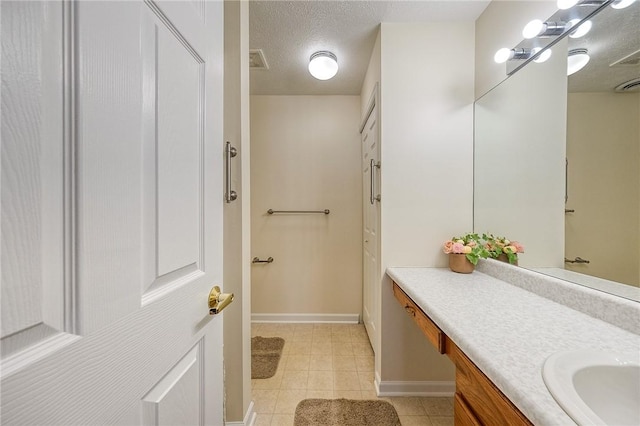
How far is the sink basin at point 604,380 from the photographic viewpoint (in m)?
0.59

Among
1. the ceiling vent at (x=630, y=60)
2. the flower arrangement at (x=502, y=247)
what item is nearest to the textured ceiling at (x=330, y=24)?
the ceiling vent at (x=630, y=60)

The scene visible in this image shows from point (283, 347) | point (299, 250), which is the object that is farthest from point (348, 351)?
point (299, 250)

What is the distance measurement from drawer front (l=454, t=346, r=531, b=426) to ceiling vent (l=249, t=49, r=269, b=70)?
217 cm

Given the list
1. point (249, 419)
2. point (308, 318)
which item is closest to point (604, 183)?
point (249, 419)

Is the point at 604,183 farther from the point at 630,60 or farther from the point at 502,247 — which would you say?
the point at 502,247

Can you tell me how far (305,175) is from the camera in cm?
276

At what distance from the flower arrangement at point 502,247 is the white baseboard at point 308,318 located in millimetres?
1611

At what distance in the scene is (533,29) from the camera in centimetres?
119

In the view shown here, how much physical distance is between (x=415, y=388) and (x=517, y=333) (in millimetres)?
1178

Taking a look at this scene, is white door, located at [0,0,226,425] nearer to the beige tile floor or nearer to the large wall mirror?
the beige tile floor

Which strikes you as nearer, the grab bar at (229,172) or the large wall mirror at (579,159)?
the large wall mirror at (579,159)

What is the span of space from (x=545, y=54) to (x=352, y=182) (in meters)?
1.75

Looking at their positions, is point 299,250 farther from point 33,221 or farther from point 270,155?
point 33,221

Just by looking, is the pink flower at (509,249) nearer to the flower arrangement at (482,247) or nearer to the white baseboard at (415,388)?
the flower arrangement at (482,247)
